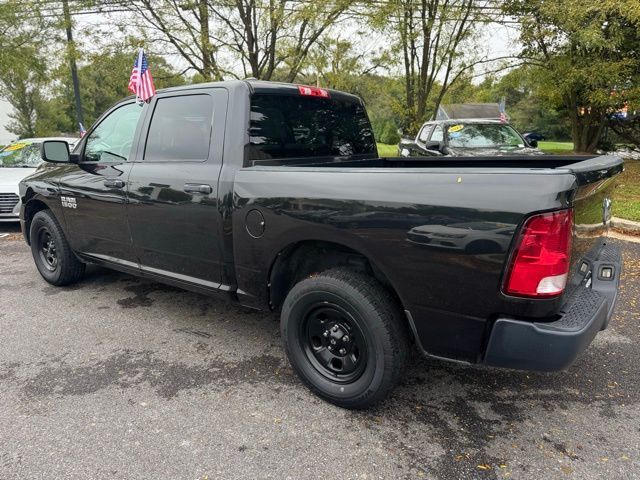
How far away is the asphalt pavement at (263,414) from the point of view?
2.23m

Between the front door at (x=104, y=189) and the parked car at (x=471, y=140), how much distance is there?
19.6 feet

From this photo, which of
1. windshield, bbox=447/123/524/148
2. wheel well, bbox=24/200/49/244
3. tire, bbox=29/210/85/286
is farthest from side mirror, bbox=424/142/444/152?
wheel well, bbox=24/200/49/244

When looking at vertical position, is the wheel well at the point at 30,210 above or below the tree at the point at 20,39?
below

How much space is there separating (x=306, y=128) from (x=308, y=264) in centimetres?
111

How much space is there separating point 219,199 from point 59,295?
8.62ft

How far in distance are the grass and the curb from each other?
192 mm

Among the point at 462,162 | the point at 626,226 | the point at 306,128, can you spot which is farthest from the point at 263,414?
the point at 626,226

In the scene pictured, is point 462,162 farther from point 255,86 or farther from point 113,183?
point 113,183

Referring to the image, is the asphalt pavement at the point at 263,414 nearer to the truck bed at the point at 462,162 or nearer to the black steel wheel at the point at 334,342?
the black steel wheel at the point at 334,342

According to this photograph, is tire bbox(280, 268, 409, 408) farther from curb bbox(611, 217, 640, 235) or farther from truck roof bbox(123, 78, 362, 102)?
curb bbox(611, 217, 640, 235)

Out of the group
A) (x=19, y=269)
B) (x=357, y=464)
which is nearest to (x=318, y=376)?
(x=357, y=464)

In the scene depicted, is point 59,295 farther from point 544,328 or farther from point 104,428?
point 544,328

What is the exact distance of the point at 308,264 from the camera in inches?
113

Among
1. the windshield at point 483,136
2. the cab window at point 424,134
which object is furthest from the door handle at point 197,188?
the cab window at point 424,134
